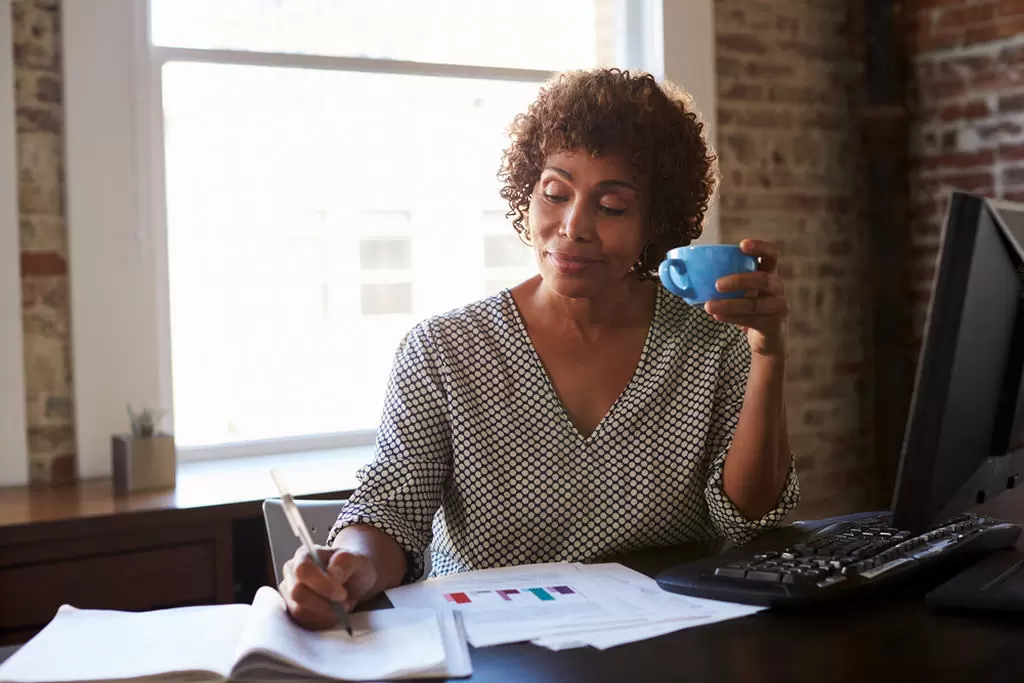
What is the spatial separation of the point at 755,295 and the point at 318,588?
629 mm

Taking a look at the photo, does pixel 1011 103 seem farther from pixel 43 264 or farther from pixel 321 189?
pixel 43 264

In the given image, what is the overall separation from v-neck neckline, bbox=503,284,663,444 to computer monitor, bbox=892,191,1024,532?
0.65 meters

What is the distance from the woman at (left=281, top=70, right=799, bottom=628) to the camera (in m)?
1.77

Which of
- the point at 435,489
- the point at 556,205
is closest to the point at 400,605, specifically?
the point at 435,489

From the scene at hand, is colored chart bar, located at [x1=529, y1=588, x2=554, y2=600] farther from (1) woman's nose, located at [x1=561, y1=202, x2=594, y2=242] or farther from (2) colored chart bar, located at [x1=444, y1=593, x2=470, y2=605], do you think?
(1) woman's nose, located at [x1=561, y1=202, x2=594, y2=242]

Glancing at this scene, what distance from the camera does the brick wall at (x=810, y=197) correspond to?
161 inches

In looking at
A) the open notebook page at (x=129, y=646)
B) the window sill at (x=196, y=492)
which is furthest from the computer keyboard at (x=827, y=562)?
the window sill at (x=196, y=492)

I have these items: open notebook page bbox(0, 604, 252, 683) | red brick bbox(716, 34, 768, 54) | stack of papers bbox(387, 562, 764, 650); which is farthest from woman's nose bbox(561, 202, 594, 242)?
red brick bbox(716, 34, 768, 54)

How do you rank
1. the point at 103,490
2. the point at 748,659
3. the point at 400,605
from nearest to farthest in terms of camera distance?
the point at 748,659 < the point at 400,605 < the point at 103,490

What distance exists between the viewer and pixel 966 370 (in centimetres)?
125

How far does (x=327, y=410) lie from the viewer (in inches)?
141

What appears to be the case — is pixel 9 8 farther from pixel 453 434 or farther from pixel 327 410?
pixel 453 434

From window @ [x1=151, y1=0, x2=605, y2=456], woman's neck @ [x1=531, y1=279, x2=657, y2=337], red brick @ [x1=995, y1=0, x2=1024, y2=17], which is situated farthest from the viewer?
red brick @ [x1=995, y1=0, x2=1024, y2=17]

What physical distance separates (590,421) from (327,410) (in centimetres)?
181
